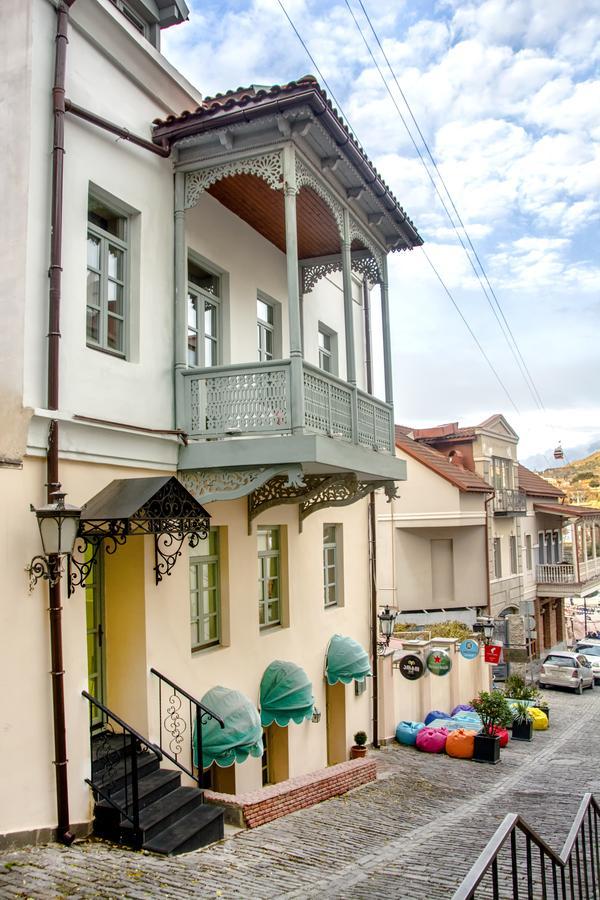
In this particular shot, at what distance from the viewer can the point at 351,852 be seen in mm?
7523

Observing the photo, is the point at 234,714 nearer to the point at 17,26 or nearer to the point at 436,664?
the point at 17,26

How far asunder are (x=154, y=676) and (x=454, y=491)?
20361mm

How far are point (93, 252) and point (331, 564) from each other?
26.8ft

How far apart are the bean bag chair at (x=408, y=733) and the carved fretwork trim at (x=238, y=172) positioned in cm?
1139

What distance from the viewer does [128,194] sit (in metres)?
8.38

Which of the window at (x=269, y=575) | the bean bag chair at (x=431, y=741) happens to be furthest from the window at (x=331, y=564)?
the bean bag chair at (x=431, y=741)

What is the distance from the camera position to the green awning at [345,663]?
12.8m

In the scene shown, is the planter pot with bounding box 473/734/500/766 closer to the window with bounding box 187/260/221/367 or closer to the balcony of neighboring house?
the balcony of neighboring house

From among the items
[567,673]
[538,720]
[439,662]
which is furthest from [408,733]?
[567,673]

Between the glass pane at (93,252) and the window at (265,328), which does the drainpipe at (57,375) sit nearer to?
the glass pane at (93,252)

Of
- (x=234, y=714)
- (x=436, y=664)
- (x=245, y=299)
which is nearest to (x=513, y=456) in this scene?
(x=436, y=664)

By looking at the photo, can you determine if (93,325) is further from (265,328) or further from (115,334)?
(265,328)

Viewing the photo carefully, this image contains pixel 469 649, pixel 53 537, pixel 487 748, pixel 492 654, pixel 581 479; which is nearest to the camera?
pixel 53 537

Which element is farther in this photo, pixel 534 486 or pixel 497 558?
pixel 534 486
